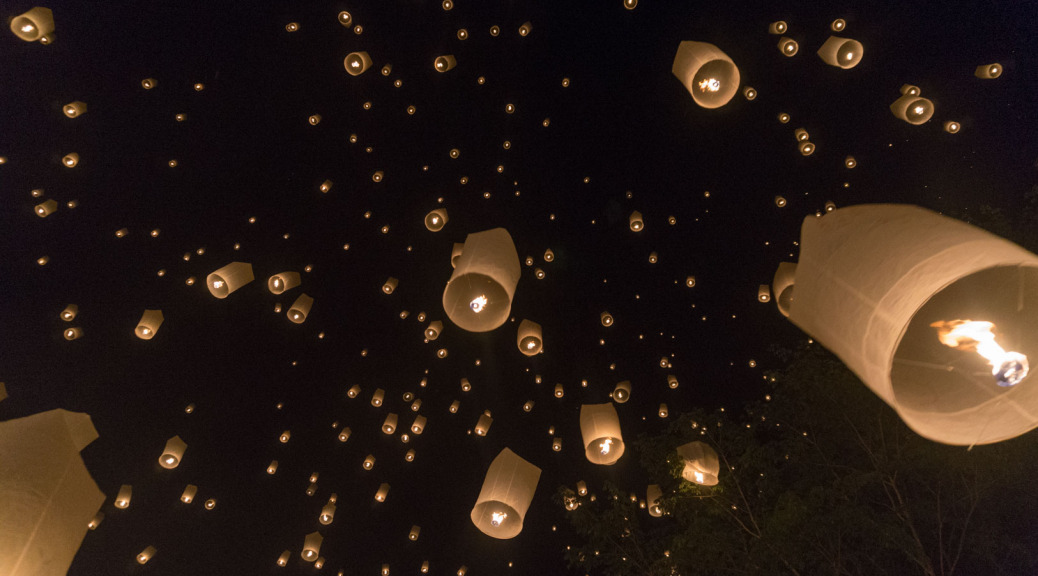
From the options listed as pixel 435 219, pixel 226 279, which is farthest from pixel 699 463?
pixel 226 279

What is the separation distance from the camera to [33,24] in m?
4.16

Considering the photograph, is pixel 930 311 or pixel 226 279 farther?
pixel 226 279

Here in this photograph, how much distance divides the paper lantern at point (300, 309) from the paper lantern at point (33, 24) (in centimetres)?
331

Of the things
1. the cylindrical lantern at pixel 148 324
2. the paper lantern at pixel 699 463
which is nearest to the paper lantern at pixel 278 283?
the cylindrical lantern at pixel 148 324

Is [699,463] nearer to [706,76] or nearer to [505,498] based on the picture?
[505,498]

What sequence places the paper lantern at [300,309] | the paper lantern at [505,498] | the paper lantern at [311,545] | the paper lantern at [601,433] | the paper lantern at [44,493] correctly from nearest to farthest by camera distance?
1. the paper lantern at [44,493]
2. the paper lantern at [505,498]
3. the paper lantern at [601,433]
4. the paper lantern at [300,309]
5. the paper lantern at [311,545]

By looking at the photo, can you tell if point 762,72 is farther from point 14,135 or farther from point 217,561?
point 217,561

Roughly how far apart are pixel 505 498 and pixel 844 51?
17.2ft

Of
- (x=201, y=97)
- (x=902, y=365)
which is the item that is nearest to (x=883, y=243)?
(x=902, y=365)

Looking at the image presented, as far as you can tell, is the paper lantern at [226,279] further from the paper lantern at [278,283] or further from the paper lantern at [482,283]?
the paper lantern at [482,283]

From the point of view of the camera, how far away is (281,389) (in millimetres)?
6375

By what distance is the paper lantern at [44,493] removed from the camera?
221 centimetres

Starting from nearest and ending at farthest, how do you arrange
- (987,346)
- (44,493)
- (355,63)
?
(987,346), (44,493), (355,63)

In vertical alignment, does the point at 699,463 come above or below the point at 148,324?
above
